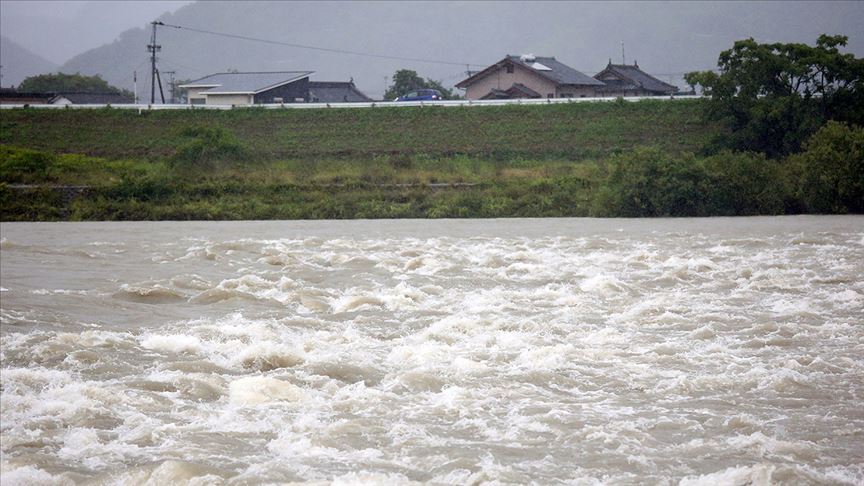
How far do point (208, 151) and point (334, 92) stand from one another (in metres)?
21.3

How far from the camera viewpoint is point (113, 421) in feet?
26.2

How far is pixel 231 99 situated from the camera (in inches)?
1891

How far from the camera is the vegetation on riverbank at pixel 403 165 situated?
88.8 ft

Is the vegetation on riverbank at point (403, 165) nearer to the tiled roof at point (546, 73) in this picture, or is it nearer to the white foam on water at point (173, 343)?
the tiled roof at point (546, 73)

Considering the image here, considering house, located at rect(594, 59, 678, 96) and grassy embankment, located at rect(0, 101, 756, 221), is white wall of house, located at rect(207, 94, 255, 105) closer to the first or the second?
grassy embankment, located at rect(0, 101, 756, 221)

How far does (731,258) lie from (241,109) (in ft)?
97.3

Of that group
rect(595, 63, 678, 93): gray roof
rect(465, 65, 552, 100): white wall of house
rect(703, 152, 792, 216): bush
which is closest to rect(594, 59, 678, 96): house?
rect(595, 63, 678, 93): gray roof

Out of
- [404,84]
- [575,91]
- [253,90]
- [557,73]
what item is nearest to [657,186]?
[575,91]

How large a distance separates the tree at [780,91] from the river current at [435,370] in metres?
14.6

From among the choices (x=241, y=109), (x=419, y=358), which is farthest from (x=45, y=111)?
(x=419, y=358)

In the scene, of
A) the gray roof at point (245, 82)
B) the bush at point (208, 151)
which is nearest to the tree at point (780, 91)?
the bush at point (208, 151)

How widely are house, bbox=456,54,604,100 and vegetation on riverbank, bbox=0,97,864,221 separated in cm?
690

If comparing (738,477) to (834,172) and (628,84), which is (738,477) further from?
(628,84)

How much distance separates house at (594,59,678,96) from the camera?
4988 cm
